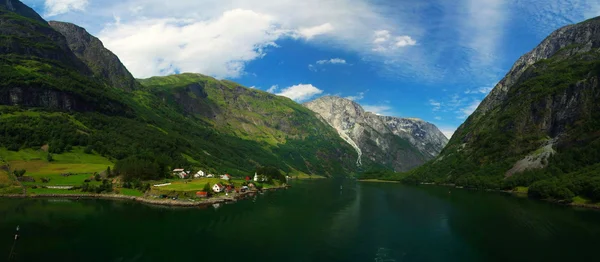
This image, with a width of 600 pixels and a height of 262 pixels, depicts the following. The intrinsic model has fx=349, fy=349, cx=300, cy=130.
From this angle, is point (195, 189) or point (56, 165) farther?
point (56, 165)

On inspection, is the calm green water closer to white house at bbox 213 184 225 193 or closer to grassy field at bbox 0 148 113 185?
white house at bbox 213 184 225 193

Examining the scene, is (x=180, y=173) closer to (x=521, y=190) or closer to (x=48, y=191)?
(x=48, y=191)

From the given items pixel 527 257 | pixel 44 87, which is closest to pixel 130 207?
pixel 527 257

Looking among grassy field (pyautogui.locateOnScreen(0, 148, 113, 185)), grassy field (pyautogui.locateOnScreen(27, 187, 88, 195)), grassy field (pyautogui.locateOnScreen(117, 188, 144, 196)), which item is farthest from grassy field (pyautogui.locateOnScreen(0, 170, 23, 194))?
grassy field (pyautogui.locateOnScreen(117, 188, 144, 196))

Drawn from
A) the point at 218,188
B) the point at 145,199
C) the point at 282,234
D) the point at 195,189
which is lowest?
the point at 282,234

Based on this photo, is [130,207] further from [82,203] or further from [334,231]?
[334,231]

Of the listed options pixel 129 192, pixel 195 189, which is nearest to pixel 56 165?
pixel 129 192

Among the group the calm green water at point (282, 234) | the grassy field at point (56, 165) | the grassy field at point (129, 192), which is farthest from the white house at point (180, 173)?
the calm green water at point (282, 234)
